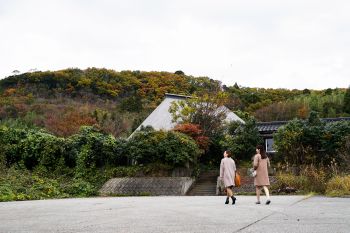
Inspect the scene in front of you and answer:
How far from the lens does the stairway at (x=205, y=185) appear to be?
23372mm

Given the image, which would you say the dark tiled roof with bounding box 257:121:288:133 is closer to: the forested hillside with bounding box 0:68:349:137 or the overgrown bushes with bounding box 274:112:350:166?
the forested hillside with bounding box 0:68:349:137

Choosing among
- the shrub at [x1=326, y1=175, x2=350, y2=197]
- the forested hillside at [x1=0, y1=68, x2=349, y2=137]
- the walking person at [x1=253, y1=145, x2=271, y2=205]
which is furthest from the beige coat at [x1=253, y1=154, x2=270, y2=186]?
the forested hillside at [x1=0, y1=68, x2=349, y2=137]

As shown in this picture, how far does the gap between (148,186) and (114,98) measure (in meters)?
37.9

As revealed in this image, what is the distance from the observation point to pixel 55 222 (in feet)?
28.4

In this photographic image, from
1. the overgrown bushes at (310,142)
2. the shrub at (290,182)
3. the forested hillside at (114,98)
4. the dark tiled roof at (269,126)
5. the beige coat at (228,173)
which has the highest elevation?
the forested hillside at (114,98)

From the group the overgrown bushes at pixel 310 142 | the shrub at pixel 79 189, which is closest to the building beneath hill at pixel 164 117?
the overgrown bushes at pixel 310 142

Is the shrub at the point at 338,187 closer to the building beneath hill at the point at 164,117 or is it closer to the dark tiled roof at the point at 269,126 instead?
the dark tiled roof at the point at 269,126

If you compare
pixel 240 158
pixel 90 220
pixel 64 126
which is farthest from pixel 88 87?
pixel 90 220

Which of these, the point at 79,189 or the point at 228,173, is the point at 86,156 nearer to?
the point at 79,189

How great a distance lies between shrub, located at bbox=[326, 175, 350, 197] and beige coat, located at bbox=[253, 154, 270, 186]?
12.1 feet

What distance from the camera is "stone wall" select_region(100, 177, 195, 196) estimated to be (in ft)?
75.6

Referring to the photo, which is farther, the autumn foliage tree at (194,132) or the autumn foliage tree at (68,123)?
the autumn foliage tree at (68,123)

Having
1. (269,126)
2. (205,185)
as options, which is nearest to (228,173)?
(205,185)

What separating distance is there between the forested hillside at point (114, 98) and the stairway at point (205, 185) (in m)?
12.0
